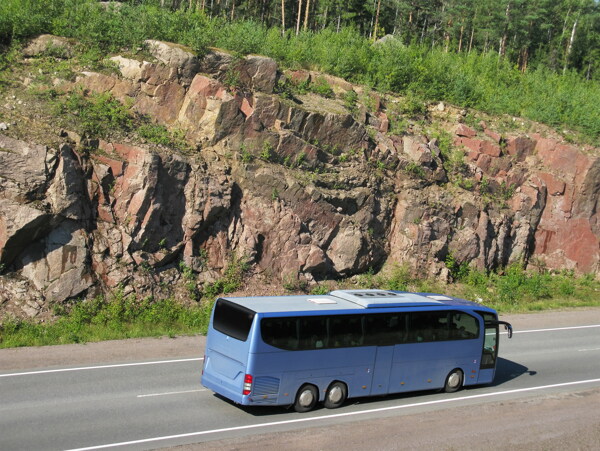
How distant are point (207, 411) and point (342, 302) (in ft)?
12.4

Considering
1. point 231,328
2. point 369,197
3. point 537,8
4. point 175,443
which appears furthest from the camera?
point 537,8

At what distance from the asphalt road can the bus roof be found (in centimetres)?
221

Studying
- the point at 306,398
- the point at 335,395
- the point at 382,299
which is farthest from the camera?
the point at 382,299

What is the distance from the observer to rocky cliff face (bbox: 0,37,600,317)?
61.9 ft

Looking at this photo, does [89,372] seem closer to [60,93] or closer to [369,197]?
[60,93]

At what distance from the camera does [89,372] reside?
1488 cm

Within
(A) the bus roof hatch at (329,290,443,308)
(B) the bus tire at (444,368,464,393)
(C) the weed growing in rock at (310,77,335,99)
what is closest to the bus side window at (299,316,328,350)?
(A) the bus roof hatch at (329,290,443,308)

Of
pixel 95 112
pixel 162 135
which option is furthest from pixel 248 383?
pixel 95 112

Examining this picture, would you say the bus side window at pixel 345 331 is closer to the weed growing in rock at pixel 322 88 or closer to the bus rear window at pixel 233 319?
the bus rear window at pixel 233 319

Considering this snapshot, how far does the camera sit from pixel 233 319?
12672 millimetres

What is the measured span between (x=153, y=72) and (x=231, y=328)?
14.3 m

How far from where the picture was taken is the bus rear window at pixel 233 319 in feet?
40.4

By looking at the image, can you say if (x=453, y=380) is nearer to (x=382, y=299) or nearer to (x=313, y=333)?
(x=382, y=299)

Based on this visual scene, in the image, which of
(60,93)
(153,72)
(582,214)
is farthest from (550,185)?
(60,93)
